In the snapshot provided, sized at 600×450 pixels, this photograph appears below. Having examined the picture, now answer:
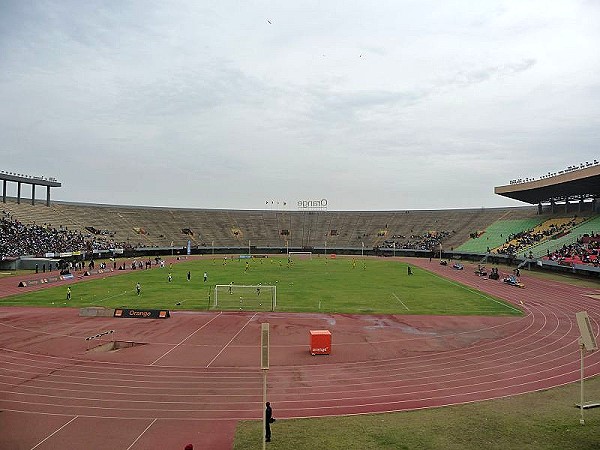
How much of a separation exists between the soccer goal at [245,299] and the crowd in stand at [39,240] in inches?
1541

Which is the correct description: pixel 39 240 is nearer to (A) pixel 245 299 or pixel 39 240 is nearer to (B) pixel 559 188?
(A) pixel 245 299

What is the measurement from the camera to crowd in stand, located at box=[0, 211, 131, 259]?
65.1 metres

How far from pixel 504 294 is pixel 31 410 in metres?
38.9

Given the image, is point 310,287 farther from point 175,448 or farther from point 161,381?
point 175,448

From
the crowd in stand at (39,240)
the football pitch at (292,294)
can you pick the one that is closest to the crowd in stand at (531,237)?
the football pitch at (292,294)

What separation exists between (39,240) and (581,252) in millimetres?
78321

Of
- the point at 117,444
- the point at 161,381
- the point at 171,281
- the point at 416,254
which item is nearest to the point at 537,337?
the point at 161,381

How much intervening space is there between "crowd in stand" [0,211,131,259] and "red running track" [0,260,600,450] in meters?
39.3

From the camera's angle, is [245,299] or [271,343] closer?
[271,343]

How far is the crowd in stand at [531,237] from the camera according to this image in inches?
2822

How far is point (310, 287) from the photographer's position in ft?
152

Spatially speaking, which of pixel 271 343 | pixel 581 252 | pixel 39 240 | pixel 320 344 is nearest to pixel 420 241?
pixel 581 252

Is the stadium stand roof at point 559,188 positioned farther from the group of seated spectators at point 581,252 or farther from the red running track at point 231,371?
the red running track at point 231,371

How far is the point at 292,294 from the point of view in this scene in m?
41.2
